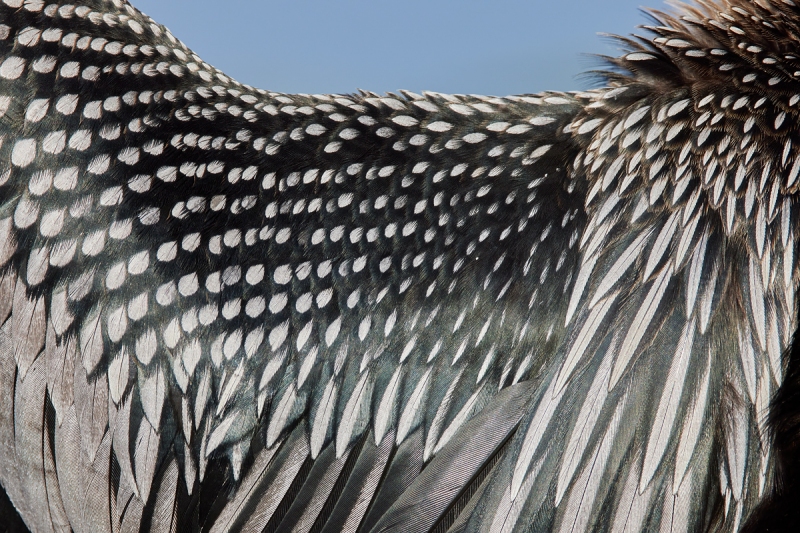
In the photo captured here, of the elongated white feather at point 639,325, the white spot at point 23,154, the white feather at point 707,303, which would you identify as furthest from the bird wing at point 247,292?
the white feather at point 707,303

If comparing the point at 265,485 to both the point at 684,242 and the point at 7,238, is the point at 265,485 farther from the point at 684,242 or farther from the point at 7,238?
the point at 684,242

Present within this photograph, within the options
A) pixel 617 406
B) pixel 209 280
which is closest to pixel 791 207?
pixel 617 406

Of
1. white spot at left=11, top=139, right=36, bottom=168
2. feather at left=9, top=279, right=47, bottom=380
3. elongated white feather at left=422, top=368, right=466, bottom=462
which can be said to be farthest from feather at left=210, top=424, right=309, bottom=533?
white spot at left=11, top=139, right=36, bottom=168

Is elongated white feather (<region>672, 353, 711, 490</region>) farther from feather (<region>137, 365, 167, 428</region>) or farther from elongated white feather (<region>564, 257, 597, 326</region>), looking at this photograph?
feather (<region>137, 365, 167, 428</region>)

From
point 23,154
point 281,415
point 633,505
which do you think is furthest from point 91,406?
point 633,505

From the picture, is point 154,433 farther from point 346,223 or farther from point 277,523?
point 346,223

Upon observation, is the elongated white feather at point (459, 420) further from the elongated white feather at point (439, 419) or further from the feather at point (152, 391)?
the feather at point (152, 391)

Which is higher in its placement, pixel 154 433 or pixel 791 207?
pixel 791 207
